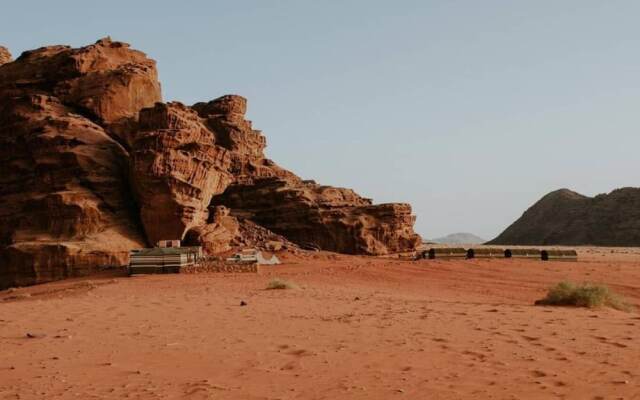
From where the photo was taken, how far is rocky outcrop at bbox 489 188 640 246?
7338 centimetres

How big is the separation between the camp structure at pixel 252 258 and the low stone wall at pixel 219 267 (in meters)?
0.35

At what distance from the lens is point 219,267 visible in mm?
23844

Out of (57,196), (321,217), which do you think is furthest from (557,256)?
(57,196)

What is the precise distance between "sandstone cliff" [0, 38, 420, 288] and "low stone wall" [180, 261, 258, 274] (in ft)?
13.6

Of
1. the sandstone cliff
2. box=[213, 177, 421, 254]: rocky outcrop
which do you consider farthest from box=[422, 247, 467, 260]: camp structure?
the sandstone cliff

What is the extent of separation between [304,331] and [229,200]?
30.4 metres

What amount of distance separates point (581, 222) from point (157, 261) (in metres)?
71.9

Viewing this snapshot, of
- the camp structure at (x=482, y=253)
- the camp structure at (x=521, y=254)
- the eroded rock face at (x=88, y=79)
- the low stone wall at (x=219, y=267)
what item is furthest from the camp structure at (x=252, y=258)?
the camp structure at (x=521, y=254)

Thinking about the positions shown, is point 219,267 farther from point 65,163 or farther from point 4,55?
point 4,55

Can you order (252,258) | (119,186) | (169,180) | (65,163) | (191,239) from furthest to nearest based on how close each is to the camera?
1. (119,186)
2. (65,163)
3. (191,239)
4. (169,180)
5. (252,258)

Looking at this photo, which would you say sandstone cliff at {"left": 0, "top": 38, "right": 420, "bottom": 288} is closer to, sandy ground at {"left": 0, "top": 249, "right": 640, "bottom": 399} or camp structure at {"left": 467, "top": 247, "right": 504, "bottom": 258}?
camp structure at {"left": 467, "top": 247, "right": 504, "bottom": 258}

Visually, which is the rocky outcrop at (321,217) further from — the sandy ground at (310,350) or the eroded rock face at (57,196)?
the sandy ground at (310,350)

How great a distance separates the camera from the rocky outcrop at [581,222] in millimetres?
73375

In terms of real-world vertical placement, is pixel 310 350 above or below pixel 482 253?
below
